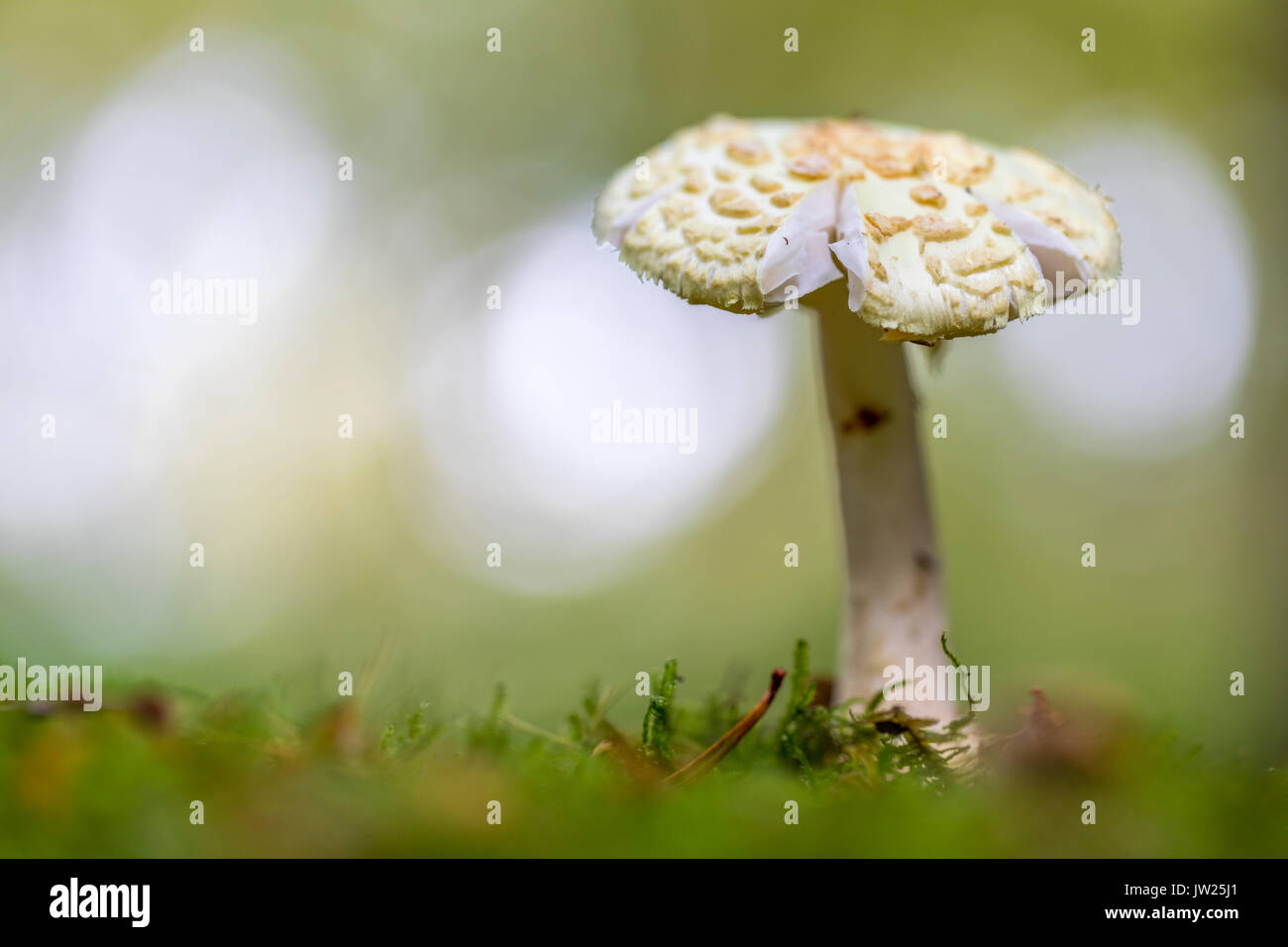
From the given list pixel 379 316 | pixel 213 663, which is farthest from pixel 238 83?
pixel 213 663

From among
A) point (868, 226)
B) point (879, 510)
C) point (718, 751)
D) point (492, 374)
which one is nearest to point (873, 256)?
point (868, 226)

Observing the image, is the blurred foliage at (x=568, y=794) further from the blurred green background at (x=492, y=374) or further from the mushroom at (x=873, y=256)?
the blurred green background at (x=492, y=374)

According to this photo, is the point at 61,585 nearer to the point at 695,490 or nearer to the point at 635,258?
the point at 695,490

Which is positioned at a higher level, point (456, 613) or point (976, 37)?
point (976, 37)

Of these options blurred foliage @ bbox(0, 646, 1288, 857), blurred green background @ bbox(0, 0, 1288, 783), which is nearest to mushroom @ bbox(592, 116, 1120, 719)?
blurred foliage @ bbox(0, 646, 1288, 857)

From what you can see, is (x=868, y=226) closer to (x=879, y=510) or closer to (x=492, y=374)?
(x=879, y=510)

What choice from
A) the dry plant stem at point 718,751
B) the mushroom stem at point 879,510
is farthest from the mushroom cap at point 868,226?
the dry plant stem at point 718,751
